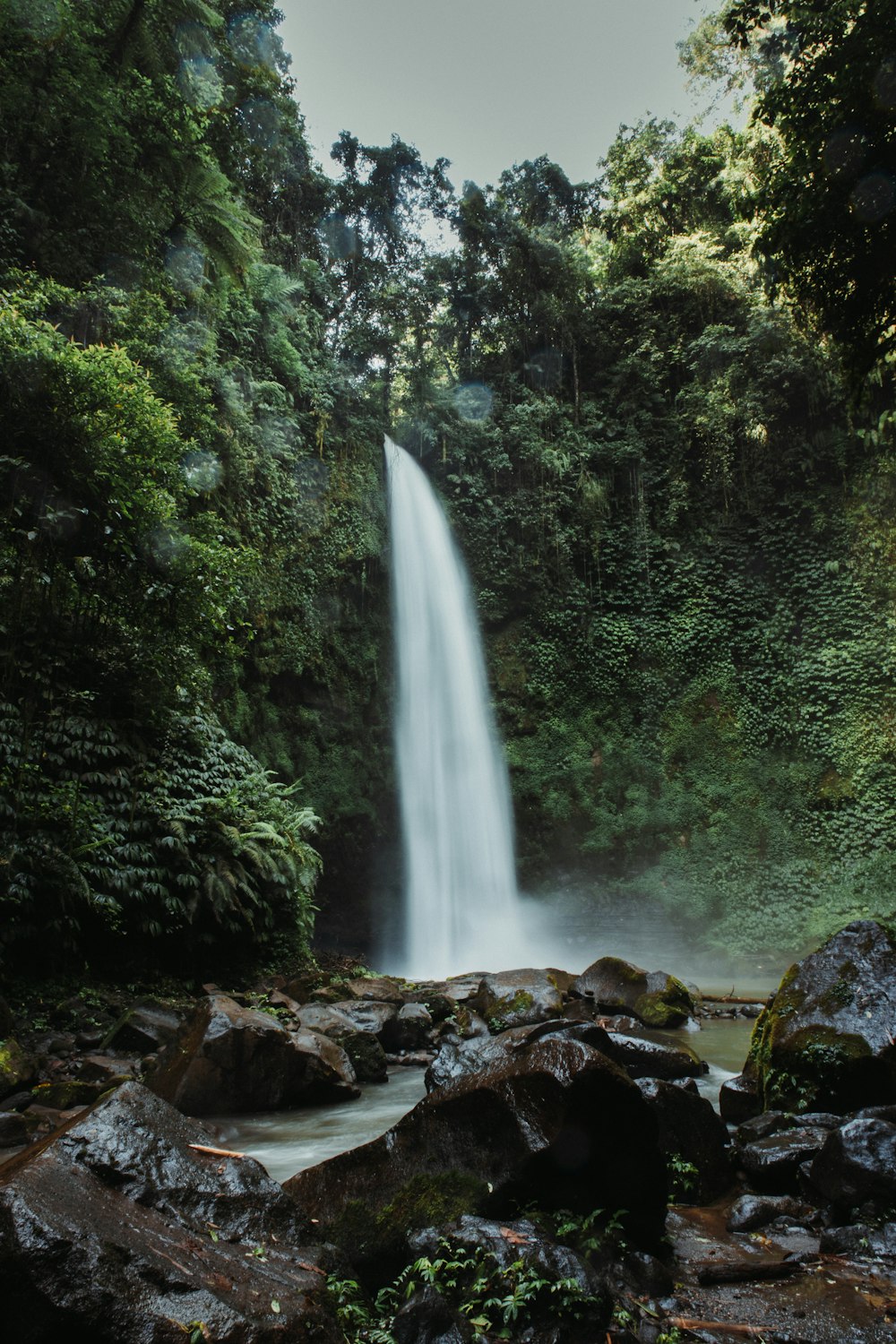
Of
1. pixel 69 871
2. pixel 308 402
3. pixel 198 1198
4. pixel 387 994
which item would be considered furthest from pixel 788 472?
pixel 198 1198

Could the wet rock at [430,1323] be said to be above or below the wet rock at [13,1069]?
below

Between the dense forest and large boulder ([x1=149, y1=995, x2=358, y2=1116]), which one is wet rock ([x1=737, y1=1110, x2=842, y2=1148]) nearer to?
large boulder ([x1=149, y1=995, x2=358, y2=1116])

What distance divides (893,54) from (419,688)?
537 inches

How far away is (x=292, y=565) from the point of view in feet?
50.9

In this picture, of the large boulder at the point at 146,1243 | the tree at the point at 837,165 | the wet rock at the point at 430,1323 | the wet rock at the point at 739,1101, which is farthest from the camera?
the tree at the point at 837,165

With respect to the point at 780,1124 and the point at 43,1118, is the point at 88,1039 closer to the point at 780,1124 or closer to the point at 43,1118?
the point at 43,1118

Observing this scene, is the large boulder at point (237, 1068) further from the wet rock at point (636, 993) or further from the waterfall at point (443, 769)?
the waterfall at point (443, 769)

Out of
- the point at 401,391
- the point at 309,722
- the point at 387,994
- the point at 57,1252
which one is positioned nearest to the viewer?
the point at 57,1252

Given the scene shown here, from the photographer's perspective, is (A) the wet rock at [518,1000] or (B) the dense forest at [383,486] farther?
(B) the dense forest at [383,486]

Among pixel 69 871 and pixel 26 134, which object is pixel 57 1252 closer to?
pixel 69 871

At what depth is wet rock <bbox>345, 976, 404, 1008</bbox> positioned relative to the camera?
28.6 ft

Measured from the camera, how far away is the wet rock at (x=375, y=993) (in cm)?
872

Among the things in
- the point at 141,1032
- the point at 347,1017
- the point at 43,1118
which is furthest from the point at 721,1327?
the point at 347,1017

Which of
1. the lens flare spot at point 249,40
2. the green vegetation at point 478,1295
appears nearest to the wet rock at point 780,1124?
the green vegetation at point 478,1295
